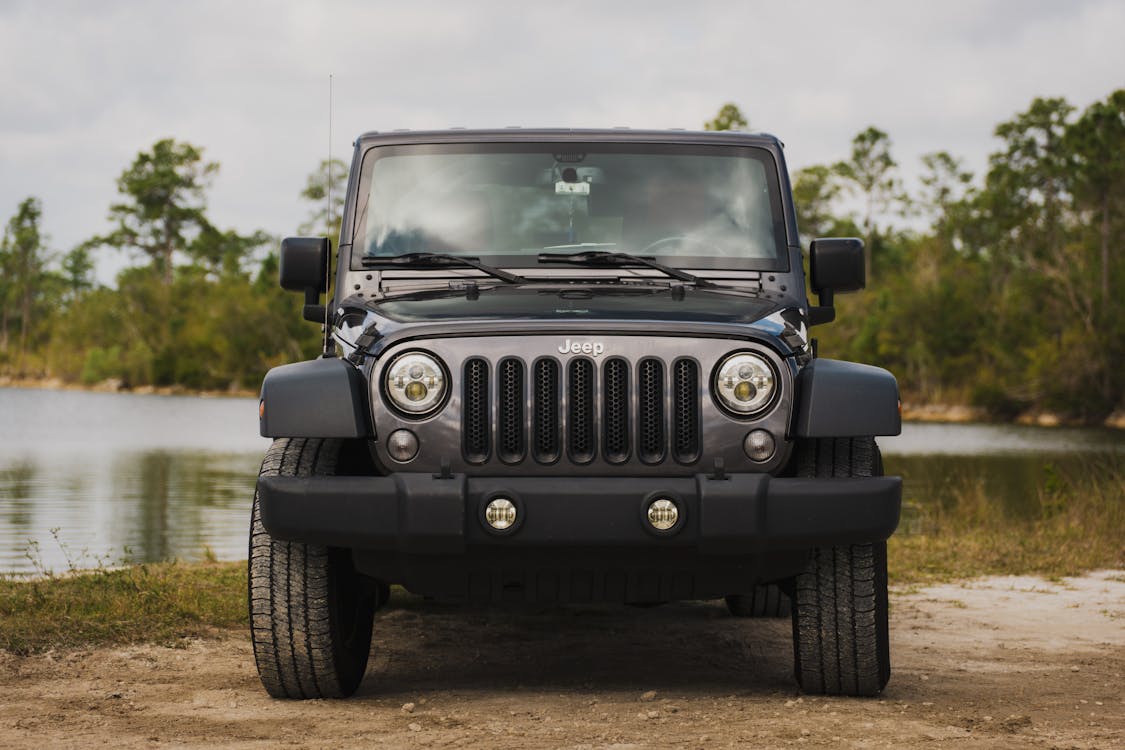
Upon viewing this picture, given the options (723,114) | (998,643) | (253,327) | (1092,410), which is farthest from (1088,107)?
(998,643)

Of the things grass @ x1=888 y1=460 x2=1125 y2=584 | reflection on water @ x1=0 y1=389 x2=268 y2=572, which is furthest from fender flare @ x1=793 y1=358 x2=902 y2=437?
reflection on water @ x1=0 y1=389 x2=268 y2=572

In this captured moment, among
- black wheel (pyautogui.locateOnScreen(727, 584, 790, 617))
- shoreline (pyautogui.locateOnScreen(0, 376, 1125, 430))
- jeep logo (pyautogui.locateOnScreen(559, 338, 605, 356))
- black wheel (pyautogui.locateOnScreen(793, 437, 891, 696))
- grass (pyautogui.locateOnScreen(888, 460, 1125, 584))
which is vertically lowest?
shoreline (pyautogui.locateOnScreen(0, 376, 1125, 430))

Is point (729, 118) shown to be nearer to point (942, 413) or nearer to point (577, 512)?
point (942, 413)

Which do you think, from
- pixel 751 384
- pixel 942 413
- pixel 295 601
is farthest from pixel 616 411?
pixel 942 413

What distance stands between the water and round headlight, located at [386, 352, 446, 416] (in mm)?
4539

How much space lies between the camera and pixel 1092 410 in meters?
57.7

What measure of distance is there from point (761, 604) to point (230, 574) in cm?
354

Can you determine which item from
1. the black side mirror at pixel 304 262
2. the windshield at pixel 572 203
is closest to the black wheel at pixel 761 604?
the windshield at pixel 572 203

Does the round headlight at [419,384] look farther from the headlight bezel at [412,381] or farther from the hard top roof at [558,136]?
the hard top roof at [558,136]

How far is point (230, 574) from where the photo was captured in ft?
31.2

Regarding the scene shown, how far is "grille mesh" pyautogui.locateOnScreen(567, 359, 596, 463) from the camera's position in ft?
16.2

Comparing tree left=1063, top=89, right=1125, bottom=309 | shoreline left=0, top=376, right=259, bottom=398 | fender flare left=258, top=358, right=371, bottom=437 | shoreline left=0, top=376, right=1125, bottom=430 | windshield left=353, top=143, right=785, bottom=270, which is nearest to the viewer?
fender flare left=258, top=358, right=371, bottom=437

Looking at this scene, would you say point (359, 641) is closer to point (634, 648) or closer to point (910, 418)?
point (634, 648)

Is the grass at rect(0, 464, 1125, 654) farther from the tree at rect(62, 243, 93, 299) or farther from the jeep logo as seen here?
the tree at rect(62, 243, 93, 299)
